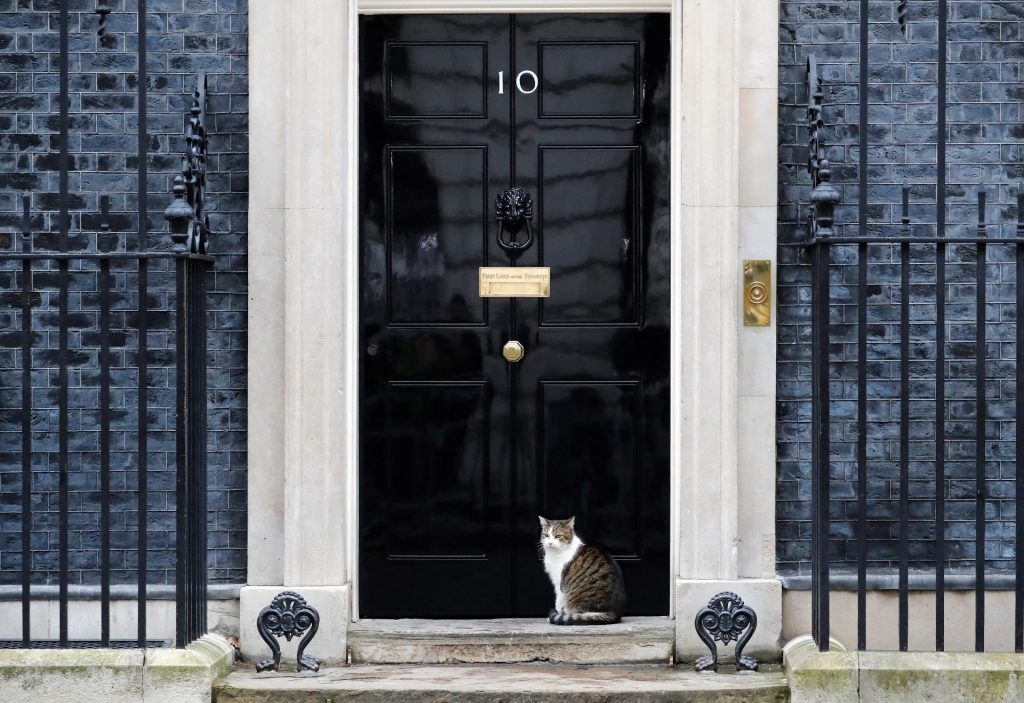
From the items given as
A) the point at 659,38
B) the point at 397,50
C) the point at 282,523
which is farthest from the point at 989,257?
the point at 282,523

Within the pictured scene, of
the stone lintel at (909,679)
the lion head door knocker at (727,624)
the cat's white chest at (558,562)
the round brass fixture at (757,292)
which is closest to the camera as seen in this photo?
the stone lintel at (909,679)

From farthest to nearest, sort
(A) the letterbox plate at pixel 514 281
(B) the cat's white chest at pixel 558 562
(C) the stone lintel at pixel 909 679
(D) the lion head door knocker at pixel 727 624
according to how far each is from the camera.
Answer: (A) the letterbox plate at pixel 514 281 < (B) the cat's white chest at pixel 558 562 < (D) the lion head door knocker at pixel 727 624 < (C) the stone lintel at pixel 909 679

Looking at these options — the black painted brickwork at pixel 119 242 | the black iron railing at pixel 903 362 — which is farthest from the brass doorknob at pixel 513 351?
the black iron railing at pixel 903 362

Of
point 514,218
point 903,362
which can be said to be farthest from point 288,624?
point 903,362

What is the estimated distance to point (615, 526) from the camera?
5.93m

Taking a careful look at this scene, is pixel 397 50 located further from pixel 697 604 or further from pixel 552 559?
pixel 697 604

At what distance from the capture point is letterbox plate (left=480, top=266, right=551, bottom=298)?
5895mm

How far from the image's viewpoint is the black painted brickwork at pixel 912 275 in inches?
225

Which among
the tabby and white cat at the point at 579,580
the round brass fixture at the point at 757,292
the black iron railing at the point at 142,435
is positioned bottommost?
the tabby and white cat at the point at 579,580

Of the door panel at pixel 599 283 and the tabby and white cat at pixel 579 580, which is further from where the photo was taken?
the door panel at pixel 599 283

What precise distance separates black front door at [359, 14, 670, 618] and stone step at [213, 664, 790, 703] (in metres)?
0.58

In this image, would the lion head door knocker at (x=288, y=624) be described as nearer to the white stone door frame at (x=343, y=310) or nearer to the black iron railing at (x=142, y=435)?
the white stone door frame at (x=343, y=310)

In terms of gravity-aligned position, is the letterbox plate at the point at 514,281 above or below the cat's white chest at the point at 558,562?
above

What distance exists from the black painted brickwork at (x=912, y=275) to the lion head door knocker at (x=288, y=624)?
2.03 metres
